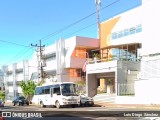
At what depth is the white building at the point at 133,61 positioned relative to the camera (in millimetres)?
37281

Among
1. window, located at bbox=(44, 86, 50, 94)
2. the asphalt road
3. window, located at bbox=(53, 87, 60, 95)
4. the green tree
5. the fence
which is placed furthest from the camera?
the green tree

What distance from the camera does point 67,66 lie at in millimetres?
63750

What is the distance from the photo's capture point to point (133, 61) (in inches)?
1720

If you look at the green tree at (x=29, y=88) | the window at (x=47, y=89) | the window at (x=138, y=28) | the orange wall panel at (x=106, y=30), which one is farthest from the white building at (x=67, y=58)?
the window at (x=47, y=89)

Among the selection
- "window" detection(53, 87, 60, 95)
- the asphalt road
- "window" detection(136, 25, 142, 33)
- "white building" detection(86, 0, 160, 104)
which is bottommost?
the asphalt road

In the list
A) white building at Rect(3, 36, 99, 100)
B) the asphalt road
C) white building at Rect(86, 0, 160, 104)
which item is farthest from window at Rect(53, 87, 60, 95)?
the asphalt road

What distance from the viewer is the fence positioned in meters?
40.0

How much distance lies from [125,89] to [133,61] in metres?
4.32

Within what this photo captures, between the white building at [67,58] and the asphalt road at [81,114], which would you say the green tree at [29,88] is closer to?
the white building at [67,58]

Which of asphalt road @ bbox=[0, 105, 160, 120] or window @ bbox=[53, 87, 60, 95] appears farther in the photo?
window @ bbox=[53, 87, 60, 95]

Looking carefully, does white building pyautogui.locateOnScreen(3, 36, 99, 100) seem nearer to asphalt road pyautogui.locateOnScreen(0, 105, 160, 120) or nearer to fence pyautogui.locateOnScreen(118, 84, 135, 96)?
fence pyautogui.locateOnScreen(118, 84, 135, 96)

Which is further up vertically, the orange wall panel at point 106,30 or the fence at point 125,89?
the orange wall panel at point 106,30

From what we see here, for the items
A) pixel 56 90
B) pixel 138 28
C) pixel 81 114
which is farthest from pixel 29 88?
pixel 81 114

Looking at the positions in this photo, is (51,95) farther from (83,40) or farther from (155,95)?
(83,40)
